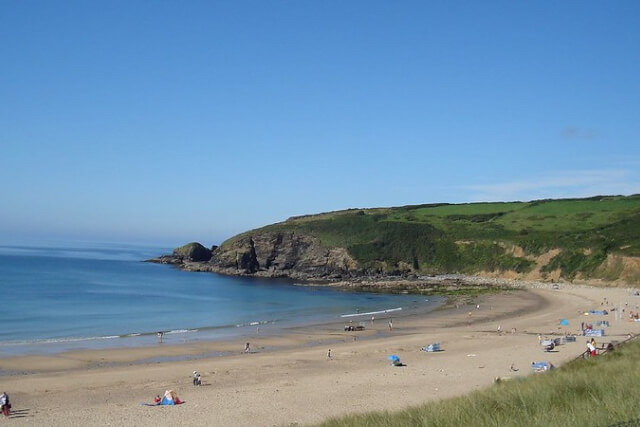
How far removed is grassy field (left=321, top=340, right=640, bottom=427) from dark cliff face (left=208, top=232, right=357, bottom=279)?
77327 mm

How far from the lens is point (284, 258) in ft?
319

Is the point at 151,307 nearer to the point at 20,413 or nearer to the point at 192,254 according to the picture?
the point at 20,413

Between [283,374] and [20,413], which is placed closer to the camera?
[20,413]

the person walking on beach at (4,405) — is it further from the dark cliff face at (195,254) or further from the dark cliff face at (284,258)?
the dark cliff face at (195,254)

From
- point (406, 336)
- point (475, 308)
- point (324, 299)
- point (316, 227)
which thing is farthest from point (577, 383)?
point (316, 227)

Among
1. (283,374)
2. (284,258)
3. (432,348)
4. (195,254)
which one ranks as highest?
(195,254)

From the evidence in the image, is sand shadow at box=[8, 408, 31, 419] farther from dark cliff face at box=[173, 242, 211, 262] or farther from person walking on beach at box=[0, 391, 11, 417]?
dark cliff face at box=[173, 242, 211, 262]

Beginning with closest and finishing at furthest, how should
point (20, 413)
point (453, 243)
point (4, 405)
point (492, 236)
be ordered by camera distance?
point (4, 405), point (20, 413), point (492, 236), point (453, 243)

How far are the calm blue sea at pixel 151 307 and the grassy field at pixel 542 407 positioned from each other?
2668 centimetres

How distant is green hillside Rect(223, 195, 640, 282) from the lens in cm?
7719

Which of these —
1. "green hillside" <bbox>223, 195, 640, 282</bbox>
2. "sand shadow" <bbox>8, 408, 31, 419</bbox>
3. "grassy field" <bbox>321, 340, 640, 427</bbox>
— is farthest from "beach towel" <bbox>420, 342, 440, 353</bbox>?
"green hillside" <bbox>223, 195, 640, 282</bbox>

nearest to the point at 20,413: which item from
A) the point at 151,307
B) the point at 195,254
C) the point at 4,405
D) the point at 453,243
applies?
the point at 4,405

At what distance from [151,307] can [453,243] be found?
2124 inches

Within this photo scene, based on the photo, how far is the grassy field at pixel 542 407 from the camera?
32.6ft
